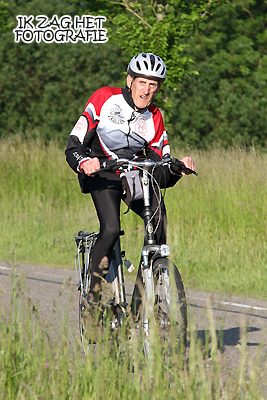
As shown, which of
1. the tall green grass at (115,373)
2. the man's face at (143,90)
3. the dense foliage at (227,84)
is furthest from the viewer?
the dense foliage at (227,84)

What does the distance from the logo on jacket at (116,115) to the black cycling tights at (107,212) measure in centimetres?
38

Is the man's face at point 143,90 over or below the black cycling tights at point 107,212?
over

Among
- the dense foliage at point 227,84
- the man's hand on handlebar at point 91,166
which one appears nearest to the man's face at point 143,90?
the man's hand on handlebar at point 91,166

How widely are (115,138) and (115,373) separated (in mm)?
1819

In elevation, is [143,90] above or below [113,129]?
above

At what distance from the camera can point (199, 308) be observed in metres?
6.66

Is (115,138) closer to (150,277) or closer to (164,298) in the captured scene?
(150,277)

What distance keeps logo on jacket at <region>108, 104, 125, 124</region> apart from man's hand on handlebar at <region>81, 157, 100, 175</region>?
1.75 ft

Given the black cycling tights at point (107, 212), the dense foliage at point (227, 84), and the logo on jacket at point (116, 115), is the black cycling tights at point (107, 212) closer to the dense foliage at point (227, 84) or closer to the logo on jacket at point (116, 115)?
the logo on jacket at point (116, 115)

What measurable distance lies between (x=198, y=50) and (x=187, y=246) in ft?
77.0

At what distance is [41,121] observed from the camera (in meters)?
31.1

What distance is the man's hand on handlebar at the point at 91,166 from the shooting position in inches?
151

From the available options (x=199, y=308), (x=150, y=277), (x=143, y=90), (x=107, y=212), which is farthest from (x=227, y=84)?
(x=150, y=277)

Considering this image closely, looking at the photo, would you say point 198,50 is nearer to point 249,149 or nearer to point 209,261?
point 249,149
